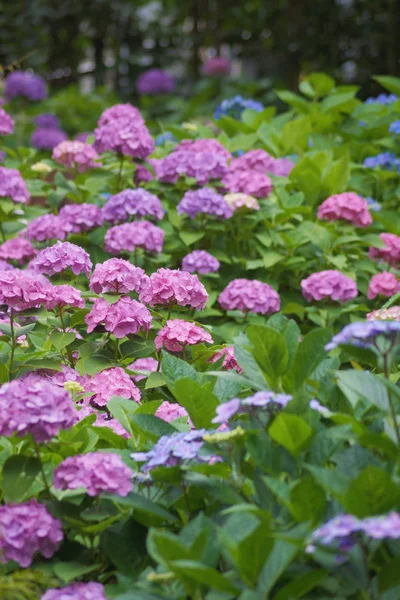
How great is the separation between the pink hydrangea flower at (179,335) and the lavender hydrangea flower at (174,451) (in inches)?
20.3

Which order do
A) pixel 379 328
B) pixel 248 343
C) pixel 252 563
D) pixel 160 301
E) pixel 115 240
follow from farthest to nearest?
pixel 115 240, pixel 160 301, pixel 248 343, pixel 379 328, pixel 252 563

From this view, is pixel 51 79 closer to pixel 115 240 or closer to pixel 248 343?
pixel 115 240

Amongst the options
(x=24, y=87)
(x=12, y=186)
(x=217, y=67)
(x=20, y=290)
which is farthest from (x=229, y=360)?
(x=217, y=67)

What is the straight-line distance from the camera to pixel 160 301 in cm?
218

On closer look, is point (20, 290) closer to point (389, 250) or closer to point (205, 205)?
point (205, 205)

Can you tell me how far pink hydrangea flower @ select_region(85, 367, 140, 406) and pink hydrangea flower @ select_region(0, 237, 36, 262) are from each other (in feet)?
3.33

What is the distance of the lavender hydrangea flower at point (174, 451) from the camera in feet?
5.02

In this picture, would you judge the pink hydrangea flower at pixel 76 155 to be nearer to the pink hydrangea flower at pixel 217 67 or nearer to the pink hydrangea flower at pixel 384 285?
the pink hydrangea flower at pixel 384 285

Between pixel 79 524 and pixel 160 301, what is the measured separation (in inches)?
29.2

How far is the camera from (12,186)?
3057 mm

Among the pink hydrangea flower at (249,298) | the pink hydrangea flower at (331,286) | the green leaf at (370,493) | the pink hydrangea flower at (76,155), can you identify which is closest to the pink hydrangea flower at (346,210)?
the pink hydrangea flower at (331,286)

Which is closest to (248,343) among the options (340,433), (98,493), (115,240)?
(340,433)

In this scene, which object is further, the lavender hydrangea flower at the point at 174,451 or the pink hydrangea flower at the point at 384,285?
the pink hydrangea flower at the point at 384,285

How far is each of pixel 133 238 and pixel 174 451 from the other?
50.7 inches
